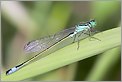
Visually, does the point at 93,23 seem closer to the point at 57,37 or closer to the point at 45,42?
the point at 57,37

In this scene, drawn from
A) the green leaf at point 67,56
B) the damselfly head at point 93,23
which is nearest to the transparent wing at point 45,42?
the damselfly head at point 93,23

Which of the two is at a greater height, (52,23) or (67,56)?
(52,23)

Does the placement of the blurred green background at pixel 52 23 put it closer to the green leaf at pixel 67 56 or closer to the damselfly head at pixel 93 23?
the damselfly head at pixel 93 23

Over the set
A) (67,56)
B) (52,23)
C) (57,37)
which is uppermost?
(52,23)

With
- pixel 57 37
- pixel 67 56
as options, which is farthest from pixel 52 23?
pixel 67 56

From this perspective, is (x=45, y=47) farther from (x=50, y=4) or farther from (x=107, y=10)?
(x=107, y=10)
